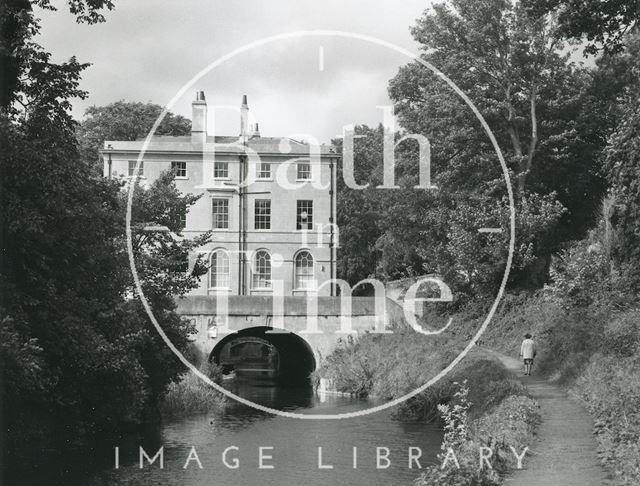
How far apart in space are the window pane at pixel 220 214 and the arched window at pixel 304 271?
4.28 meters

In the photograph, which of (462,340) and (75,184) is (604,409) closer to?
(75,184)

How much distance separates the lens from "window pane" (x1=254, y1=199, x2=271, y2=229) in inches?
1946

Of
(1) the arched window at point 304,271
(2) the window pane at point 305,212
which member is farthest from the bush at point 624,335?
(2) the window pane at point 305,212

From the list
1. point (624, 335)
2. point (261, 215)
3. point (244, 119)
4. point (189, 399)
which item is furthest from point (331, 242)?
point (624, 335)

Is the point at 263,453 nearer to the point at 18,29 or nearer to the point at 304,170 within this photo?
the point at 18,29

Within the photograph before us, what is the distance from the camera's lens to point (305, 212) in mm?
49250

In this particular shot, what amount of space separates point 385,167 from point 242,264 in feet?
30.3

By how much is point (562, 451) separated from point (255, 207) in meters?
36.1

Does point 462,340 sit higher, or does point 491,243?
point 491,243

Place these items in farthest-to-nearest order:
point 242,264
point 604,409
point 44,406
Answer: point 242,264 → point 44,406 → point 604,409

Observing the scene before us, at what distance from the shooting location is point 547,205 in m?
37.0

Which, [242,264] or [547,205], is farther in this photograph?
[242,264]

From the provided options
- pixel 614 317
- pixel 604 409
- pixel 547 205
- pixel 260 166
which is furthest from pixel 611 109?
pixel 604 409

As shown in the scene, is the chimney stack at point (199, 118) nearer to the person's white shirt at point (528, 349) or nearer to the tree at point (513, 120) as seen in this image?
the tree at point (513, 120)
